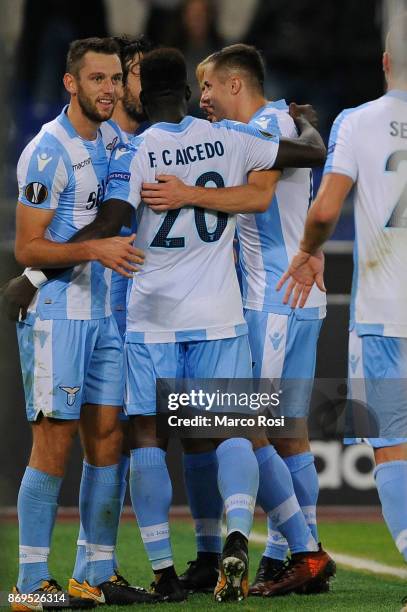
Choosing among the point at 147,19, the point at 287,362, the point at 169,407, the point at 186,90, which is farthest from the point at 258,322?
the point at 147,19

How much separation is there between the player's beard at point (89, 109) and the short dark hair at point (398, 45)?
2.87 ft

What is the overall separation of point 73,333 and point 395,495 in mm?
1059

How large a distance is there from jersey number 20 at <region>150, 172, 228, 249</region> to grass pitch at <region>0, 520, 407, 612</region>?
956 millimetres

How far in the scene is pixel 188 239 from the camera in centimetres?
350

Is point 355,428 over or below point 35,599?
over

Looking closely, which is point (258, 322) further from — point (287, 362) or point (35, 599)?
point (35, 599)

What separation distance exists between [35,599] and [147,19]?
2069mm

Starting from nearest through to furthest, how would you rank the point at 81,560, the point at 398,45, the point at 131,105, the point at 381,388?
the point at 398,45
the point at 381,388
the point at 81,560
the point at 131,105

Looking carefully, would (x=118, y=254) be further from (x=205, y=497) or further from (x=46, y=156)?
(x=205, y=497)

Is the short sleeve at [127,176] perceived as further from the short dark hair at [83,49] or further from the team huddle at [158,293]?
the short dark hair at [83,49]

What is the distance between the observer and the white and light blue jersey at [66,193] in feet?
11.2

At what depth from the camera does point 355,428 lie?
336 centimetres

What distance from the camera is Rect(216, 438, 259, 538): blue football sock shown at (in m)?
3.31

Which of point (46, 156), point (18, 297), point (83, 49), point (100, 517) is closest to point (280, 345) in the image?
point (100, 517)
